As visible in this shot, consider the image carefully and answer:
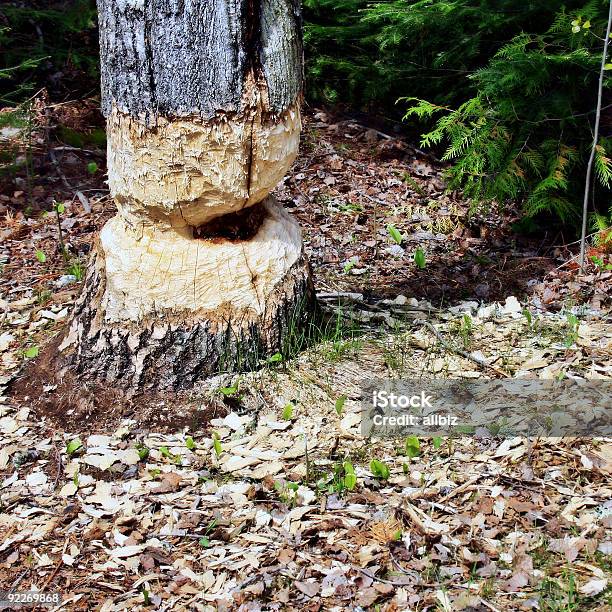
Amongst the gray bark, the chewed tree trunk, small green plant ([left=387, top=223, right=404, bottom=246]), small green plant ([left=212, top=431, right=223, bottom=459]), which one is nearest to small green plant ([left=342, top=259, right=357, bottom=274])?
small green plant ([left=387, top=223, right=404, bottom=246])

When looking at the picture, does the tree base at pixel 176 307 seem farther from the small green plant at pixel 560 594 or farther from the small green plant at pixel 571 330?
the small green plant at pixel 560 594

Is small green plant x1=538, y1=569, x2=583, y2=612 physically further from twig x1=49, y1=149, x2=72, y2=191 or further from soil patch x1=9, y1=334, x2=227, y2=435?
twig x1=49, y1=149, x2=72, y2=191

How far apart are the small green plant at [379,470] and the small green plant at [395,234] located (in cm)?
240

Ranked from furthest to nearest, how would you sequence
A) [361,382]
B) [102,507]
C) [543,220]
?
1. [543,220]
2. [361,382]
3. [102,507]

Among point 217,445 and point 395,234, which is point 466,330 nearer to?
point 395,234

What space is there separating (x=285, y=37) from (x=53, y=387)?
1.85 metres

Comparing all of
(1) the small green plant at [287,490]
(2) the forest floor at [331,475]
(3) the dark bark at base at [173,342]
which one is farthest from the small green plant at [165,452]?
(1) the small green plant at [287,490]

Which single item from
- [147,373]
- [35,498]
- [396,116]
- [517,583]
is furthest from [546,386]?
[396,116]

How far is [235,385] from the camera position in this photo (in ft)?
11.5

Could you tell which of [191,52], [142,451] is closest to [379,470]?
[142,451]

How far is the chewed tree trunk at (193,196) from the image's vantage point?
3195 millimetres

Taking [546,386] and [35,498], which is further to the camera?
[546,386]

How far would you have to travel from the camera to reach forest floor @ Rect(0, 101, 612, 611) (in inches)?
104

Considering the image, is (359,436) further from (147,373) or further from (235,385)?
(147,373)
